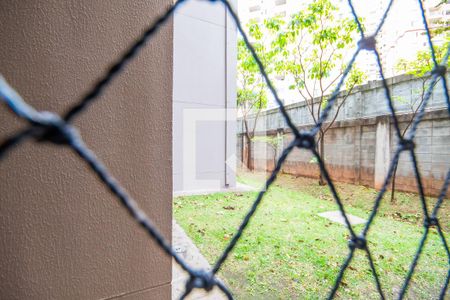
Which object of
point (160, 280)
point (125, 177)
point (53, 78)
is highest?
point (53, 78)

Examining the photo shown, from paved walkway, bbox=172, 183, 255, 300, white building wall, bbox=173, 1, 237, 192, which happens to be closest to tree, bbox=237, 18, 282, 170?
white building wall, bbox=173, 1, 237, 192

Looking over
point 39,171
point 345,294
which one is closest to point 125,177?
point 39,171

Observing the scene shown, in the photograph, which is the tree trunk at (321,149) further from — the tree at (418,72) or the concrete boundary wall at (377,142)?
the tree at (418,72)

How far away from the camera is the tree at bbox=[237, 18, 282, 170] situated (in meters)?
6.64

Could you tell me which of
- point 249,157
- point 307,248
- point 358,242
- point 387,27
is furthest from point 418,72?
point 249,157

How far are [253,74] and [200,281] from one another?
31.3 feet

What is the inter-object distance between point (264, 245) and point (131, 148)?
7.98 ft

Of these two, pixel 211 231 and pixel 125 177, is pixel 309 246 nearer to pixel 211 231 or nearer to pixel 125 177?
pixel 211 231

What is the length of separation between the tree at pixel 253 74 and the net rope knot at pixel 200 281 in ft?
21.2

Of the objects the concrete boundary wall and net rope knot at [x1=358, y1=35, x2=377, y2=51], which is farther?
the concrete boundary wall

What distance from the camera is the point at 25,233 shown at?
707 millimetres

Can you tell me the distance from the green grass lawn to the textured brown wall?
1376mm

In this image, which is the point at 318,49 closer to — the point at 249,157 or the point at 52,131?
the point at 249,157

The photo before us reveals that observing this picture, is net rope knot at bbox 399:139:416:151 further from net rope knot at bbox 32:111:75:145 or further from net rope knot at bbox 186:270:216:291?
net rope knot at bbox 32:111:75:145
